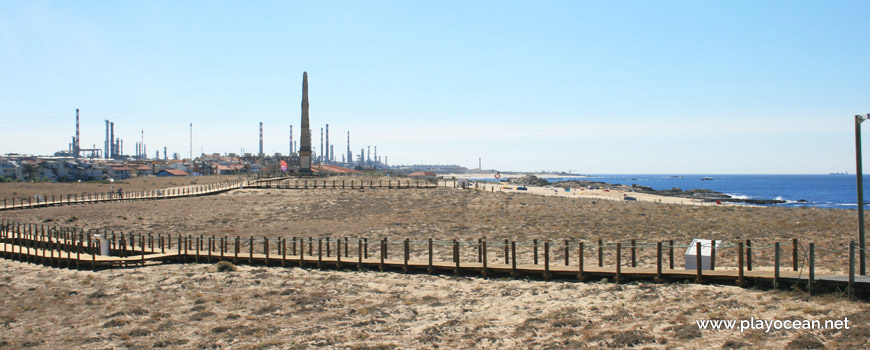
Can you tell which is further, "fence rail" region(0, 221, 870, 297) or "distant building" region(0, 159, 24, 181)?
"distant building" region(0, 159, 24, 181)

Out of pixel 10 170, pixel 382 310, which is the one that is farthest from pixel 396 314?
pixel 10 170

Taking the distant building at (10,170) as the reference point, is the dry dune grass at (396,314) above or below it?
below

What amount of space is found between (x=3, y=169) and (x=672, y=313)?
14695cm

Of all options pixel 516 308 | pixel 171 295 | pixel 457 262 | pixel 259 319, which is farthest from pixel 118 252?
pixel 516 308

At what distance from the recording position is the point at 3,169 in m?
124

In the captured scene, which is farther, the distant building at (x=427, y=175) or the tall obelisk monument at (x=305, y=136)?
the distant building at (x=427, y=175)

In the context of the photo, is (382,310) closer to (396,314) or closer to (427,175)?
(396,314)

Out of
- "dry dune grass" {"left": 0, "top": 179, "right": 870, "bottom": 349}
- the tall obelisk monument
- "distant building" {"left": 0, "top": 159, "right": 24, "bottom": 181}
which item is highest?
the tall obelisk monument

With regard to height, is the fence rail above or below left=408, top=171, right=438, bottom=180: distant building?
below

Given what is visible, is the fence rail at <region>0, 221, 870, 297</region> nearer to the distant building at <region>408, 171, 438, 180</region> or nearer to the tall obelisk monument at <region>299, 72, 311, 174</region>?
the tall obelisk monument at <region>299, 72, 311, 174</region>

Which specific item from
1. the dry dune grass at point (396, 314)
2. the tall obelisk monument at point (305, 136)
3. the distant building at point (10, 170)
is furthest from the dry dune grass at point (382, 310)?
the distant building at point (10, 170)

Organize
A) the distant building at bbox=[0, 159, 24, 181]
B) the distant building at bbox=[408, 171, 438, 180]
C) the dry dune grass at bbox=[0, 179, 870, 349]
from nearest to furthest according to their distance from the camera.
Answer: the dry dune grass at bbox=[0, 179, 870, 349], the distant building at bbox=[408, 171, 438, 180], the distant building at bbox=[0, 159, 24, 181]

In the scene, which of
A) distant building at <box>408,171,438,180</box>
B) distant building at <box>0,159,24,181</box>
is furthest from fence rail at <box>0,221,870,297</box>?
distant building at <box>0,159,24,181</box>

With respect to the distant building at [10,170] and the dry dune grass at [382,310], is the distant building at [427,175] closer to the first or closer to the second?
the dry dune grass at [382,310]
